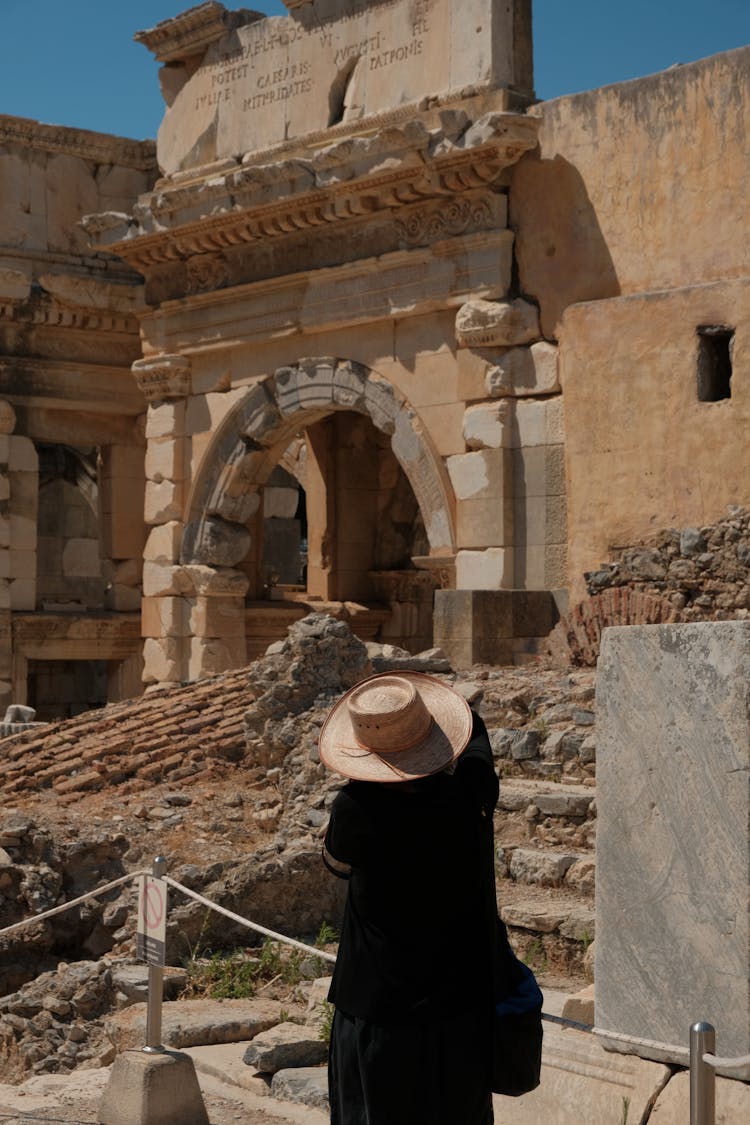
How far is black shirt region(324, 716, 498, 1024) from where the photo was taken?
356 centimetres

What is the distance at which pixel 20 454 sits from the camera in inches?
Result: 674

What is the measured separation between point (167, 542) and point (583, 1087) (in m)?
11.7

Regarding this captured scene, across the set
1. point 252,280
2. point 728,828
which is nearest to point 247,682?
point 252,280

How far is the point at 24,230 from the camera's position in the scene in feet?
55.9

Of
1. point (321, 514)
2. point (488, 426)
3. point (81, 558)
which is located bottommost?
point (81, 558)

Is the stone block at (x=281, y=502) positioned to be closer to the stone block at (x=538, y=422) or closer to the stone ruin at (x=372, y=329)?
the stone ruin at (x=372, y=329)

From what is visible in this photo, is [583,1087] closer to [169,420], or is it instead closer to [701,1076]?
[701,1076]

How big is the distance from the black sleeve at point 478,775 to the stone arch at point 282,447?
9406 mm

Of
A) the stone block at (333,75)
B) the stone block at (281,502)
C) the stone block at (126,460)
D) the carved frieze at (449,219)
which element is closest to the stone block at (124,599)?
the stone block at (126,460)

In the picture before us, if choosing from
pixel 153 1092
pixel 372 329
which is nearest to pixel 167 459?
pixel 372 329

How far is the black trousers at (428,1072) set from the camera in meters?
3.53

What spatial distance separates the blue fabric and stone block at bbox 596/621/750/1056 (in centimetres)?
56

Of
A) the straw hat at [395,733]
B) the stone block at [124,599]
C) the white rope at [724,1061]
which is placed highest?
the stone block at [124,599]

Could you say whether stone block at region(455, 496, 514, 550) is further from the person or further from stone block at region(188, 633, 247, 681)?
the person
